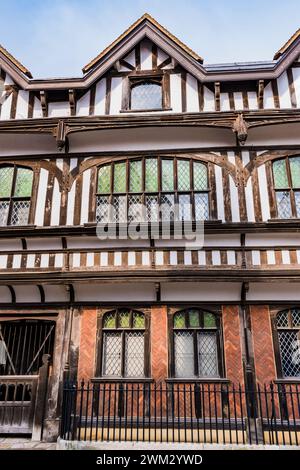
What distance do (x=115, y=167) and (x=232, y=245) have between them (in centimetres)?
401

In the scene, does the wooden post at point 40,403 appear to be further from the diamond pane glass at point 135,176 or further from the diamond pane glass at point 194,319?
the diamond pane glass at point 135,176

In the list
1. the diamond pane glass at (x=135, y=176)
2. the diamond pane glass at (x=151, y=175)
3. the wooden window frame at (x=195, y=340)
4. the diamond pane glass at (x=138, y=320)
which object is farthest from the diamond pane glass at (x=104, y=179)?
the wooden window frame at (x=195, y=340)

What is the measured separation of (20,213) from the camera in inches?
420

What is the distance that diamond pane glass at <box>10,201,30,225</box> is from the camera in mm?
10586

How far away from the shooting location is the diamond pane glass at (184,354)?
Result: 941 centimetres

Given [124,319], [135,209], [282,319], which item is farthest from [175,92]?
[282,319]

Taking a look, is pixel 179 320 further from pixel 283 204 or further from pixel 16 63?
pixel 16 63

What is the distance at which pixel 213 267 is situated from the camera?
31.3 ft

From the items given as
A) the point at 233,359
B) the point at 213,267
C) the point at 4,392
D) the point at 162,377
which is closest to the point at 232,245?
the point at 213,267

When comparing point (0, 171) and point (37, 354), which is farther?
point (0, 171)

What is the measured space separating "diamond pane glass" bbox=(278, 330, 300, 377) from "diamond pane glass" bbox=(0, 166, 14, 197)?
8.44 metres
